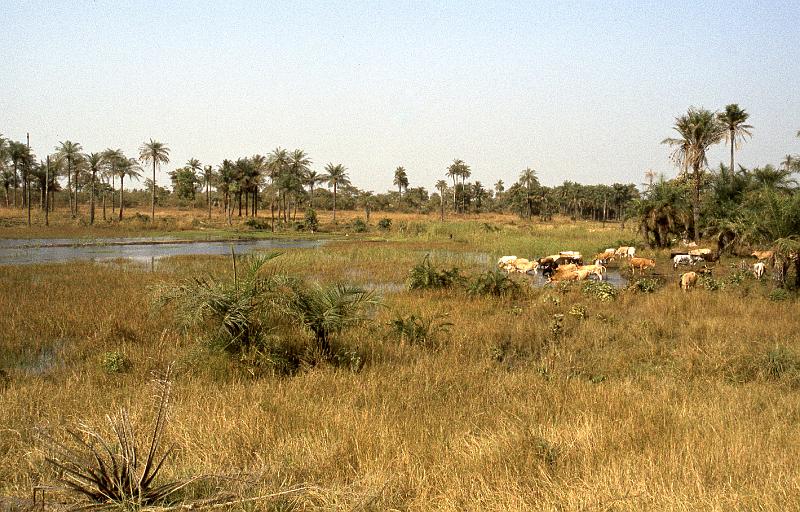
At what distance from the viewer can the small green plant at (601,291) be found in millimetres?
14824

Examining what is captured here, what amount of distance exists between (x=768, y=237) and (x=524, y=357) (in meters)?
10.4

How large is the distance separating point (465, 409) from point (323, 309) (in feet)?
10.6

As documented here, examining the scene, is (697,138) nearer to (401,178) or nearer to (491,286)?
(491,286)

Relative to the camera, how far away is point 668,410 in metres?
5.41

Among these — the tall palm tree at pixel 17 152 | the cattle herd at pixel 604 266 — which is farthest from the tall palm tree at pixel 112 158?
the cattle herd at pixel 604 266

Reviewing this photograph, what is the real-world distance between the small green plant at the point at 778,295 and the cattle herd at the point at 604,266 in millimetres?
1263

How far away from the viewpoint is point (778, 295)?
13867 mm

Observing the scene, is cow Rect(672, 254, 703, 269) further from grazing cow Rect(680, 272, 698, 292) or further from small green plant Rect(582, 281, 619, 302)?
small green plant Rect(582, 281, 619, 302)

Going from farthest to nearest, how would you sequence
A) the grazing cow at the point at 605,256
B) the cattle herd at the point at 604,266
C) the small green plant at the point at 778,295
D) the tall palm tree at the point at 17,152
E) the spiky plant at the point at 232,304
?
the tall palm tree at the point at 17,152 < the grazing cow at the point at 605,256 < the cattle herd at the point at 604,266 < the small green plant at the point at 778,295 < the spiky plant at the point at 232,304

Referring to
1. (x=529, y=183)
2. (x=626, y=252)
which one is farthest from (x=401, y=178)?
(x=626, y=252)

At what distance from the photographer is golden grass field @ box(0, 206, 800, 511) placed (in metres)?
3.74

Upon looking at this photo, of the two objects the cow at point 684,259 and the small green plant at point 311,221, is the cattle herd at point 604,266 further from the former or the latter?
the small green plant at point 311,221

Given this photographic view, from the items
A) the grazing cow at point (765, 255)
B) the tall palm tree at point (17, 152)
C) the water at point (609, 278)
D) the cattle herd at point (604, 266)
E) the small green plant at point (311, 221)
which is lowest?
the water at point (609, 278)

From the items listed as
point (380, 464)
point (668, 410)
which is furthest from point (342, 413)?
point (668, 410)
